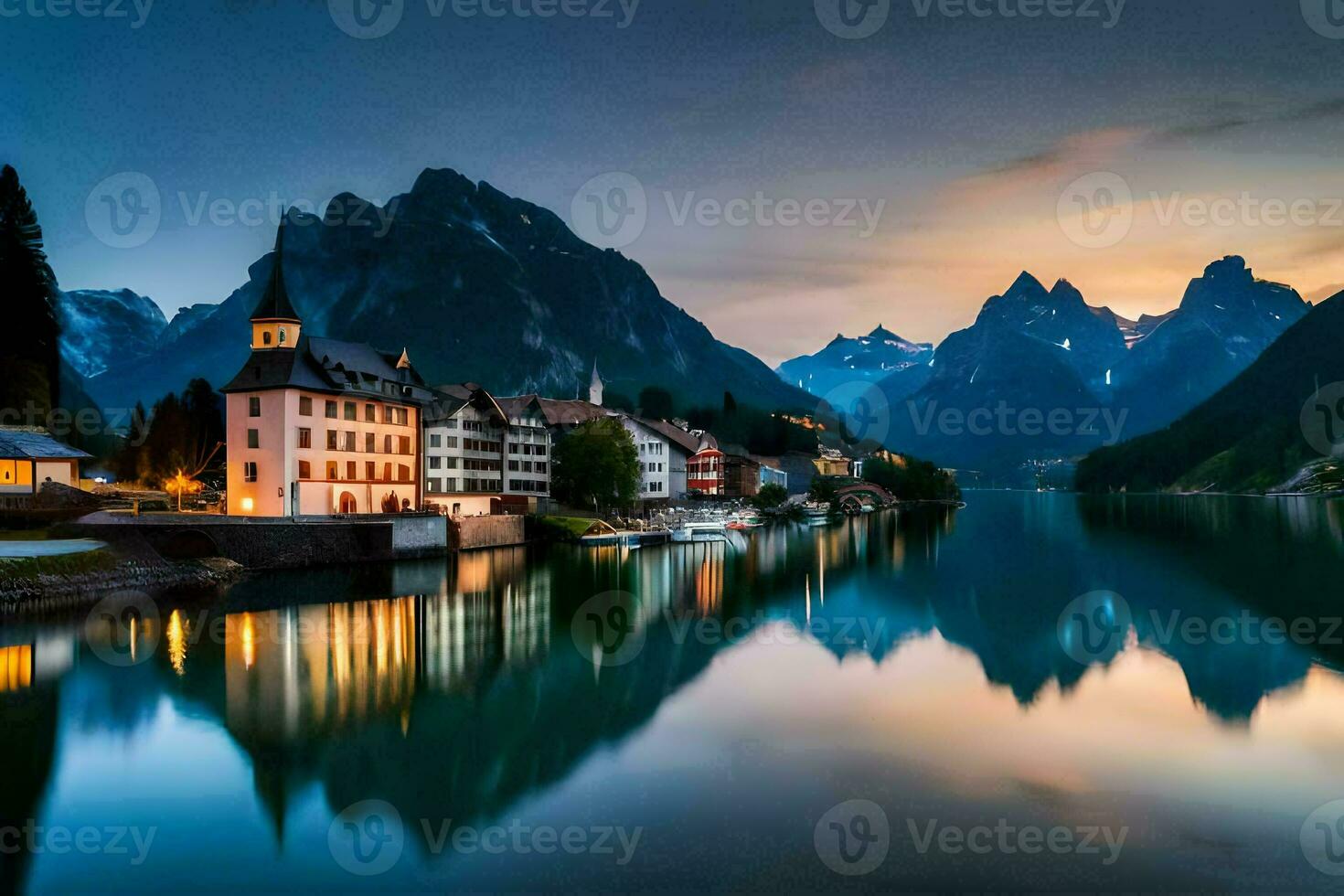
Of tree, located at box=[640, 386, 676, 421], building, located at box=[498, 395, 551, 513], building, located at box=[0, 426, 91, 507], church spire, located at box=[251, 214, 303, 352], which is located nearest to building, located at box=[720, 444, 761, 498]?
tree, located at box=[640, 386, 676, 421]

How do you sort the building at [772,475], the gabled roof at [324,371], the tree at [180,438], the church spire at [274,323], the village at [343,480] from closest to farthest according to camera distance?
the village at [343,480], the gabled roof at [324,371], the church spire at [274,323], the tree at [180,438], the building at [772,475]

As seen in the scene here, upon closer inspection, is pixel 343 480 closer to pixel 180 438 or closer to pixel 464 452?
pixel 464 452

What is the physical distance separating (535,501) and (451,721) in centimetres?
7090

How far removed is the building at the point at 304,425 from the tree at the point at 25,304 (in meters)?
22.4

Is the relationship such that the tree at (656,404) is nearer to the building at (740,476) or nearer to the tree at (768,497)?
the building at (740,476)

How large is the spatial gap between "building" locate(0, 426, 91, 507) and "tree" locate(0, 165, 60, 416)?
44.4 feet

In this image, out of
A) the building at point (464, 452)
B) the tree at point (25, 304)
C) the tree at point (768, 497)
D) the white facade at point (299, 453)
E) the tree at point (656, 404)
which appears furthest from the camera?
the tree at point (656, 404)

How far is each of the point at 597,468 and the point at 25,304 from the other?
2193 inches

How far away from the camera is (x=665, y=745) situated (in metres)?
25.4

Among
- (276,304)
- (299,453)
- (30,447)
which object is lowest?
(299,453)

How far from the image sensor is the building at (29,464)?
60406 millimetres

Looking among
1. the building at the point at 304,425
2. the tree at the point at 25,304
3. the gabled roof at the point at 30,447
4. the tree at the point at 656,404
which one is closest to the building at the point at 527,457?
the building at the point at 304,425

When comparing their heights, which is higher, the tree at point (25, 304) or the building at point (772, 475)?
the tree at point (25, 304)

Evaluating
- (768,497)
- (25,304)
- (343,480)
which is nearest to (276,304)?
(343,480)
